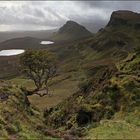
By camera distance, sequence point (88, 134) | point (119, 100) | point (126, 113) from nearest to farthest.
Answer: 1. point (88, 134)
2. point (126, 113)
3. point (119, 100)

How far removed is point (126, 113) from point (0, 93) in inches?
587

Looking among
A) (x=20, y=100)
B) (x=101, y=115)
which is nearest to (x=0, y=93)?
(x=20, y=100)

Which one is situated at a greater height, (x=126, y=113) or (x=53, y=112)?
(x=126, y=113)

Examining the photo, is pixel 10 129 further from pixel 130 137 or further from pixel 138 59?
pixel 138 59

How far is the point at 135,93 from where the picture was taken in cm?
4403

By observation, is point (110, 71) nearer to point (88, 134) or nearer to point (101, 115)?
point (101, 115)

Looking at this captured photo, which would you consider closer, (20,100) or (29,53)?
(20,100)

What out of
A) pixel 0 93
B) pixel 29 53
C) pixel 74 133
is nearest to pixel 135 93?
pixel 74 133

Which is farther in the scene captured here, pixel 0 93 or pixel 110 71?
pixel 110 71

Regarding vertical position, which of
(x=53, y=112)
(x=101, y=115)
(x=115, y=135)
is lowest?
(x=53, y=112)

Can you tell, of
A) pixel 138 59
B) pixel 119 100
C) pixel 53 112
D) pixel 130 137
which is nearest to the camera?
pixel 130 137

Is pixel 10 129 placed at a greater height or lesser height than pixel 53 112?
greater

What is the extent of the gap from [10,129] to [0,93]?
1622 centimetres

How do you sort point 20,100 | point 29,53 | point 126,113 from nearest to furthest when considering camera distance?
point 126,113
point 20,100
point 29,53
